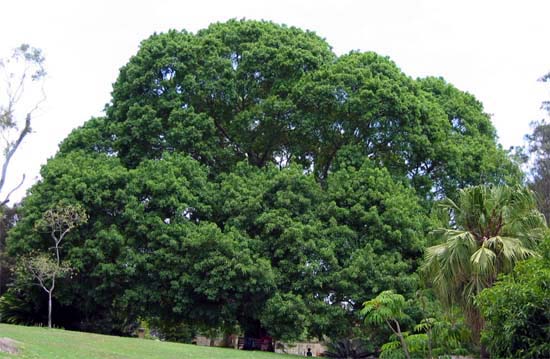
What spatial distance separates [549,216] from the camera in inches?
1438

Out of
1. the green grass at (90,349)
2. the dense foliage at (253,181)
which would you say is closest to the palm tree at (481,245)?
the dense foliage at (253,181)

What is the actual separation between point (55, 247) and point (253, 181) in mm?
8907

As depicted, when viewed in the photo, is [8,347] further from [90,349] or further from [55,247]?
[55,247]

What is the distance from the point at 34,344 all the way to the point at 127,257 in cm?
878

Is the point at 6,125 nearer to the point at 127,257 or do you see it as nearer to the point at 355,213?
the point at 127,257

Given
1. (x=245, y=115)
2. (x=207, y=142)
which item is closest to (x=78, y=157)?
(x=207, y=142)

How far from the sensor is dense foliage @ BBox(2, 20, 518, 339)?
26.1 metres

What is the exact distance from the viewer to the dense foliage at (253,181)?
85.8ft

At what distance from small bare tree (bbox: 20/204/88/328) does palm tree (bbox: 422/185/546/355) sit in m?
14.7

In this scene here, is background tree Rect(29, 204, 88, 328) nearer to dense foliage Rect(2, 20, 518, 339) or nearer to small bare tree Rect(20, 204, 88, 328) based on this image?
small bare tree Rect(20, 204, 88, 328)

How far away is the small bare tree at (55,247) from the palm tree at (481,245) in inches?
577

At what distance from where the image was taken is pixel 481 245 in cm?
1816

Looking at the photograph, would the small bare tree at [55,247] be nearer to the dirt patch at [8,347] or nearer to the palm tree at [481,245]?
the dirt patch at [8,347]

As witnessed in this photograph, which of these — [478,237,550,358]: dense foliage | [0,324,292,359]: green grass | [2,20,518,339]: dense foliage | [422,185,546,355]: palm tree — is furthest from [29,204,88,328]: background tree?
[478,237,550,358]: dense foliage
